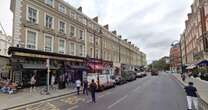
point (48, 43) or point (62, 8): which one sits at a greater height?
point (62, 8)

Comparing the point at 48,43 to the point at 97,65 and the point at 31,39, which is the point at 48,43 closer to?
the point at 31,39

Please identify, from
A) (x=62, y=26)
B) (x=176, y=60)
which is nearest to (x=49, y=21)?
(x=62, y=26)

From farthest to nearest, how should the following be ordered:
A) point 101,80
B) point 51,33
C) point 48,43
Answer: point 51,33 → point 48,43 → point 101,80

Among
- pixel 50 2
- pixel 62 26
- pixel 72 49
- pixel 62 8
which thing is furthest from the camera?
pixel 72 49

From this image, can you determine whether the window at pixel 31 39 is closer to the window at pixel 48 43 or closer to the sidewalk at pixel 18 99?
the window at pixel 48 43

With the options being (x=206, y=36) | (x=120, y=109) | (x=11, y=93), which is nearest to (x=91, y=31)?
(x=206, y=36)

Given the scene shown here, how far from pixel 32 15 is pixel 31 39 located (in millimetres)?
2953

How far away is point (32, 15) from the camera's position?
24.5m

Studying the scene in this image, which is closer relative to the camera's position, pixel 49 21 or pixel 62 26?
pixel 49 21

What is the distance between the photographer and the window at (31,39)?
928 inches

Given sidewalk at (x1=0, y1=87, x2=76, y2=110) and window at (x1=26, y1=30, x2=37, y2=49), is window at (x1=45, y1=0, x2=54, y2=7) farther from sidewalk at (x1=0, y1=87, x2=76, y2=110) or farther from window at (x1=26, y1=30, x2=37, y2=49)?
sidewalk at (x1=0, y1=87, x2=76, y2=110)

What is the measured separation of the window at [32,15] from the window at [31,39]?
1.42 m

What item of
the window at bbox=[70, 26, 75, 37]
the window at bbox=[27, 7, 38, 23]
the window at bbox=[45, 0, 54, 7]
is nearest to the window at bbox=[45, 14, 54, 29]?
the window at bbox=[45, 0, 54, 7]

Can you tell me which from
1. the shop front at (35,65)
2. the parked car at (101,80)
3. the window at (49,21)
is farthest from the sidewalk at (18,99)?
the window at (49,21)
